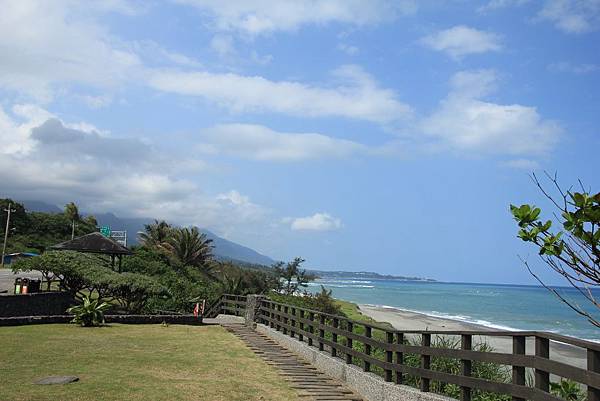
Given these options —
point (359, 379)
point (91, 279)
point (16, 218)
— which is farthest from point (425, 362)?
point (16, 218)

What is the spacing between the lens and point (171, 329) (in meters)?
18.7

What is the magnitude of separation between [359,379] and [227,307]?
51.3ft

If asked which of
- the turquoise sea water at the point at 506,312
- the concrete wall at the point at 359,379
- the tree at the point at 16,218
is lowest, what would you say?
the turquoise sea water at the point at 506,312

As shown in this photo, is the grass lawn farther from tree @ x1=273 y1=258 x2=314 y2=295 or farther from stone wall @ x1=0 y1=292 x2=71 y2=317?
tree @ x1=273 y1=258 x2=314 y2=295

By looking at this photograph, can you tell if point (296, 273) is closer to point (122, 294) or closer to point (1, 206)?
point (122, 294)

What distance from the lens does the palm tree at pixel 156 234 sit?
52.3 m

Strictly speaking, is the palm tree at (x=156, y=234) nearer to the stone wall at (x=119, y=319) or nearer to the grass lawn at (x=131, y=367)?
the stone wall at (x=119, y=319)

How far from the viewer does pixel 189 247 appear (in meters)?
48.2

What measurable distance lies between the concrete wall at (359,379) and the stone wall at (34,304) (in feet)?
31.6

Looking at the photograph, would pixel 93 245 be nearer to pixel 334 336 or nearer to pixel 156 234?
pixel 334 336

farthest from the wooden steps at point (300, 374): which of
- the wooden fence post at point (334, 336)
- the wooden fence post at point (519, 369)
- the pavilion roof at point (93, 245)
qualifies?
the pavilion roof at point (93, 245)

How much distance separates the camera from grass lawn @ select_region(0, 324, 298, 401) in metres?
8.64

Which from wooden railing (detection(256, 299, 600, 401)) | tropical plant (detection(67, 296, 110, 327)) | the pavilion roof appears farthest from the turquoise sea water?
wooden railing (detection(256, 299, 600, 401))

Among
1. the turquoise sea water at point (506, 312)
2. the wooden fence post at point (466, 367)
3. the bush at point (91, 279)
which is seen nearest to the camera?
the wooden fence post at point (466, 367)
